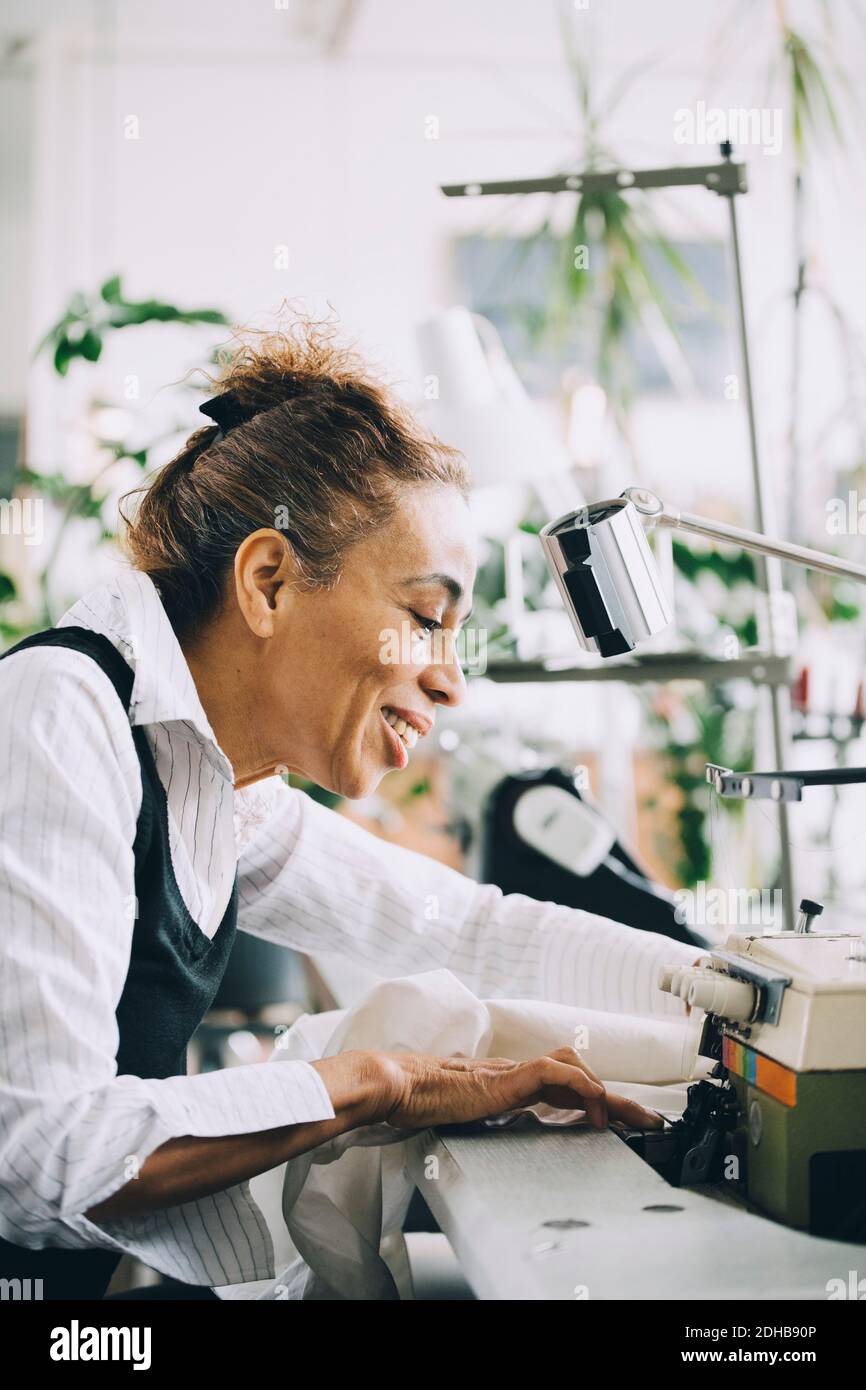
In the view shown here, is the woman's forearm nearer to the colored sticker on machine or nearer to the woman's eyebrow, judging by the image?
the colored sticker on machine

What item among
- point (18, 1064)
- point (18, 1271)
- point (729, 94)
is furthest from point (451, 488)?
point (729, 94)

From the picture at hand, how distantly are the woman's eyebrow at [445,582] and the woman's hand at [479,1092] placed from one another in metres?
0.35

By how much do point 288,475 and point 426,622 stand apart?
0.16 metres

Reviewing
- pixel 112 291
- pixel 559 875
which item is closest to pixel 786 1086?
pixel 559 875

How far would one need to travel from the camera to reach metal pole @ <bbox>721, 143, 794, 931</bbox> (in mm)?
1753

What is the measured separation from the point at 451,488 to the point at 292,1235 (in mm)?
581

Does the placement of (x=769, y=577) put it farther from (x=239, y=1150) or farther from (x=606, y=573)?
(x=239, y=1150)

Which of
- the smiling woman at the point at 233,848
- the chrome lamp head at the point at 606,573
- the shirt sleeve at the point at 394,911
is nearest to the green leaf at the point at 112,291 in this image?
the smiling woman at the point at 233,848

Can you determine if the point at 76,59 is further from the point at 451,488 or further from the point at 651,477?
the point at 451,488

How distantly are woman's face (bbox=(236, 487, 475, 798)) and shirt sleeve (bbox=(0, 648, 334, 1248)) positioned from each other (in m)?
0.20

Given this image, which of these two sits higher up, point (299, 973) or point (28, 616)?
point (28, 616)

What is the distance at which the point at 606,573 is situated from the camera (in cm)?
92

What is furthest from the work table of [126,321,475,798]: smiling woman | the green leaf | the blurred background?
the green leaf

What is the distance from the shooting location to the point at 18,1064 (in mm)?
770
